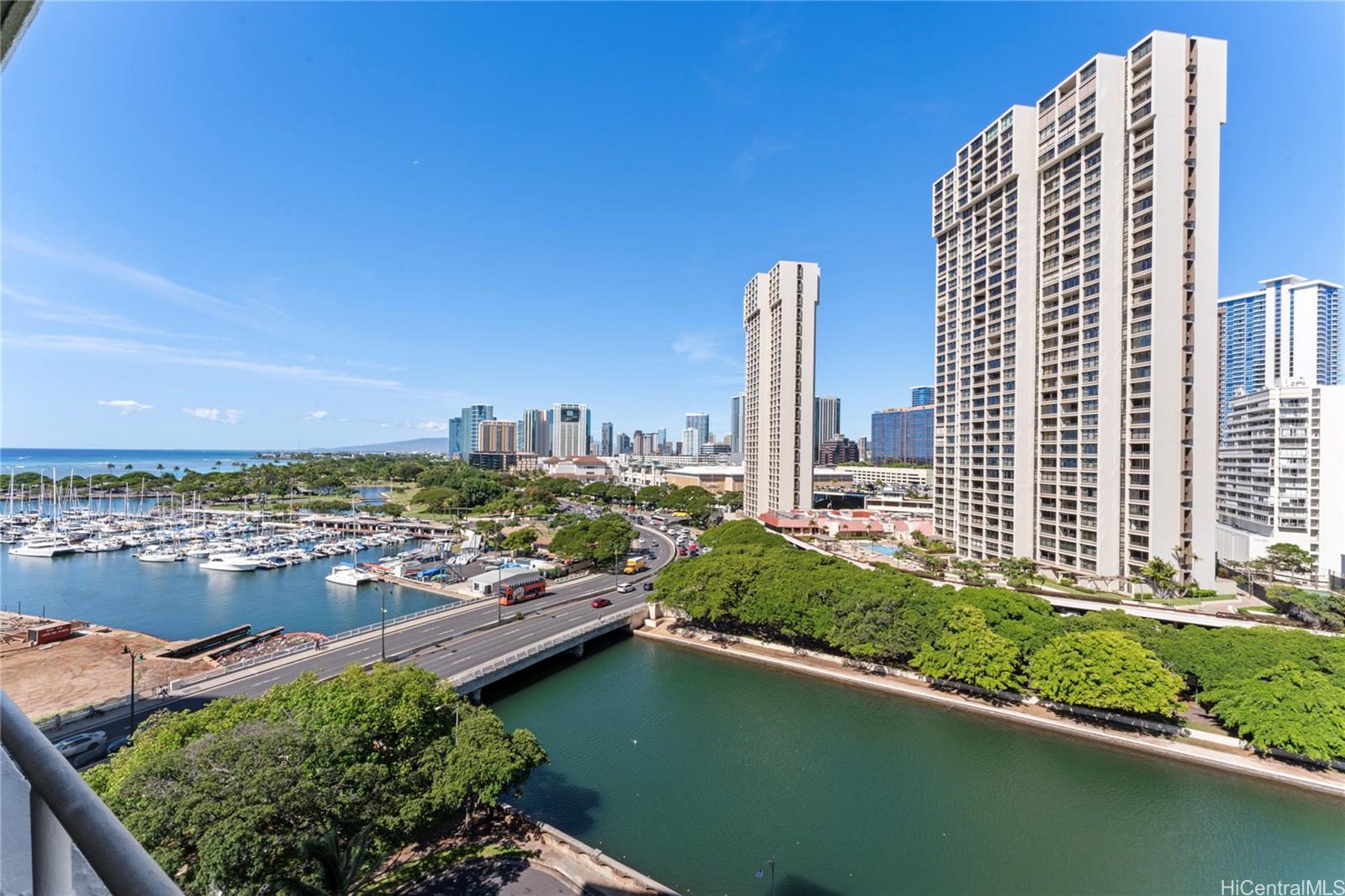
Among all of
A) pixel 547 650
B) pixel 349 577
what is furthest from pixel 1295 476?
pixel 349 577

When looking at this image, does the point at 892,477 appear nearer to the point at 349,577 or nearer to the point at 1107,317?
the point at 1107,317

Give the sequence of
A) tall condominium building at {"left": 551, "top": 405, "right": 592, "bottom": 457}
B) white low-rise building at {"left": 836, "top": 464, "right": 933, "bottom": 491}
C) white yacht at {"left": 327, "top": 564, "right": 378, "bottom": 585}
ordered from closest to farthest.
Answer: white yacht at {"left": 327, "top": 564, "right": 378, "bottom": 585}
white low-rise building at {"left": 836, "top": 464, "right": 933, "bottom": 491}
tall condominium building at {"left": 551, "top": 405, "right": 592, "bottom": 457}

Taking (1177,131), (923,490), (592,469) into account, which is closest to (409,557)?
(1177,131)

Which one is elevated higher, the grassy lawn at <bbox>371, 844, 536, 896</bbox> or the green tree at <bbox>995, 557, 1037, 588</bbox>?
the green tree at <bbox>995, 557, 1037, 588</bbox>

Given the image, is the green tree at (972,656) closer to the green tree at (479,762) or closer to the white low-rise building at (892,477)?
the green tree at (479,762)

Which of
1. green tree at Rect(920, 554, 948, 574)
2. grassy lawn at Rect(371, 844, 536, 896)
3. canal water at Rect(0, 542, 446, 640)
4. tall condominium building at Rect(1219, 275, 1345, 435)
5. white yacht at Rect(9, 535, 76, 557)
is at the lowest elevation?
canal water at Rect(0, 542, 446, 640)

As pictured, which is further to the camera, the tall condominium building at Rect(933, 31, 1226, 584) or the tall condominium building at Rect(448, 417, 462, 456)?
the tall condominium building at Rect(448, 417, 462, 456)

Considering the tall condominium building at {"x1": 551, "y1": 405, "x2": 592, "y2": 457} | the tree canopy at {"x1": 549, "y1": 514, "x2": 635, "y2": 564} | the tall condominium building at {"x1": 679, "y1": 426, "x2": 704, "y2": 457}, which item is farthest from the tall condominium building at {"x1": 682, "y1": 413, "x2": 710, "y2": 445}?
the tree canopy at {"x1": 549, "y1": 514, "x2": 635, "y2": 564}

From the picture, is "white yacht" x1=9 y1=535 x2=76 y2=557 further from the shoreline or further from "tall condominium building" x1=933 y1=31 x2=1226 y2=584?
"tall condominium building" x1=933 y1=31 x2=1226 y2=584
